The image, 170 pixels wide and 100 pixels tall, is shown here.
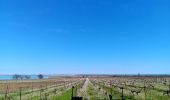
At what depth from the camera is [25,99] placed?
2936 centimetres

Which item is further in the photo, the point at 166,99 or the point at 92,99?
the point at 166,99

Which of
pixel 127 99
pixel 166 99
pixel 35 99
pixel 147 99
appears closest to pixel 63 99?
pixel 35 99

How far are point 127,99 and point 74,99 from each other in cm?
2031

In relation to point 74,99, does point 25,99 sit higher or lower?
lower

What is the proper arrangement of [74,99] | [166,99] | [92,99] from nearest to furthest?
[74,99] → [92,99] → [166,99]

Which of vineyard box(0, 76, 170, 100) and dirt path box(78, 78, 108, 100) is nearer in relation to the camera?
dirt path box(78, 78, 108, 100)

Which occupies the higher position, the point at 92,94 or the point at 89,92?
the point at 92,94

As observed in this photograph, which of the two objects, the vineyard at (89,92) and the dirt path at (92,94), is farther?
the vineyard at (89,92)

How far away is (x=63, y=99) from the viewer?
30.5 metres

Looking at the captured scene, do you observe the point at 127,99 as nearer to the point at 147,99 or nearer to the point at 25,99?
the point at 147,99

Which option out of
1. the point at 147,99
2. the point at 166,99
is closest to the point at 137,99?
the point at 147,99

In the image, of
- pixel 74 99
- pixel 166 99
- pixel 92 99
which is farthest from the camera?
pixel 166 99

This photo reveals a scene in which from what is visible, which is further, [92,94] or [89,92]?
[89,92]

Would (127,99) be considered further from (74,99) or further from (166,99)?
(74,99)
